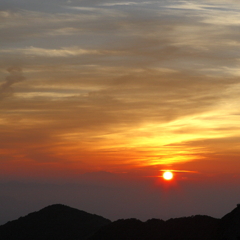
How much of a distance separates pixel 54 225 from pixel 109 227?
21541 mm

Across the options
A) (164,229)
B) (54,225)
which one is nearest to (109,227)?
(164,229)

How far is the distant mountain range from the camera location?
54963 mm

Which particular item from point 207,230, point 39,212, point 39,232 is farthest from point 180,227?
point 39,212

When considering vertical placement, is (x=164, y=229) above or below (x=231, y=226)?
above

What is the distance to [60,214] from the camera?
90250 mm

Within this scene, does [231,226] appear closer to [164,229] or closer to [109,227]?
[164,229]

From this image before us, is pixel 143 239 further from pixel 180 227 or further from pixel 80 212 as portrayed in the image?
pixel 80 212

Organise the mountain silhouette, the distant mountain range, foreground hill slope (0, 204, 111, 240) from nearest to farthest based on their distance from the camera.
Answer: the mountain silhouette → the distant mountain range → foreground hill slope (0, 204, 111, 240)

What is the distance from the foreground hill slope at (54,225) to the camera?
267 ft

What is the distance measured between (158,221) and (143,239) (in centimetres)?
448

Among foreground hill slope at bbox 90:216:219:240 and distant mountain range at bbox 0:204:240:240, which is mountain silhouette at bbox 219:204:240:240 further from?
foreground hill slope at bbox 90:216:219:240

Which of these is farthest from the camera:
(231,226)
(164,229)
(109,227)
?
(109,227)

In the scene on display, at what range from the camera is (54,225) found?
85812 millimetres

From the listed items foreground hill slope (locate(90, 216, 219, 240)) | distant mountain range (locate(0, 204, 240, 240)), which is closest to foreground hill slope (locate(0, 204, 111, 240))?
distant mountain range (locate(0, 204, 240, 240))
